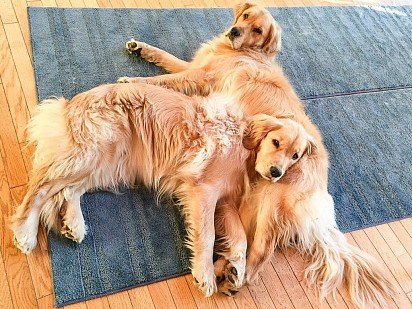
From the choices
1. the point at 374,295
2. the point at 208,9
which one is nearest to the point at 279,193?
the point at 374,295

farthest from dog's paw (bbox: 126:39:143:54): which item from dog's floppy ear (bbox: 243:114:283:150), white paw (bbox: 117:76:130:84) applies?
dog's floppy ear (bbox: 243:114:283:150)

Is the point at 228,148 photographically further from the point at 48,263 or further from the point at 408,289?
the point at 408,289

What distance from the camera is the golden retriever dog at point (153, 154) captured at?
1.95 m

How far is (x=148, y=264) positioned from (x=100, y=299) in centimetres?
27

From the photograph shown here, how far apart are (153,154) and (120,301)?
2.35 feet

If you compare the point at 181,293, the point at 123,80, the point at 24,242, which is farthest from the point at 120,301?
the point at 123,80

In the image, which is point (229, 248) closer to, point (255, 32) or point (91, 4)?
point (255, 32)

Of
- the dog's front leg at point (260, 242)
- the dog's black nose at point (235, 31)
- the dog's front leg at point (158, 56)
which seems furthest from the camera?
the dog's front leg at point (158, 56)

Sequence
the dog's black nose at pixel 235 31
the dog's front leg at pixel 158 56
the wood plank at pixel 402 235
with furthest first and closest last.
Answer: the dog's front leg at pixel 158 56 < the dog's black nose at pixel 235 31 < the wood plank at pixel 402 235

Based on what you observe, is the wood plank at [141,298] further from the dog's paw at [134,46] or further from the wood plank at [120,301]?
the dog's paw at [134,46]

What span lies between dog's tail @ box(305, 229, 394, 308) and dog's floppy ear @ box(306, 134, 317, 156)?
0.44 meters

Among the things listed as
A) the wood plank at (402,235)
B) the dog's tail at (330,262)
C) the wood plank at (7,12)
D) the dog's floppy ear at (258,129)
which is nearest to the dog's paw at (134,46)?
the wood plank at (7,12)

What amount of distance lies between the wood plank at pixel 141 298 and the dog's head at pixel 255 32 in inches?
61.3

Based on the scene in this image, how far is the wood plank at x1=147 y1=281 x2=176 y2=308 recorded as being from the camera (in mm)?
1908
